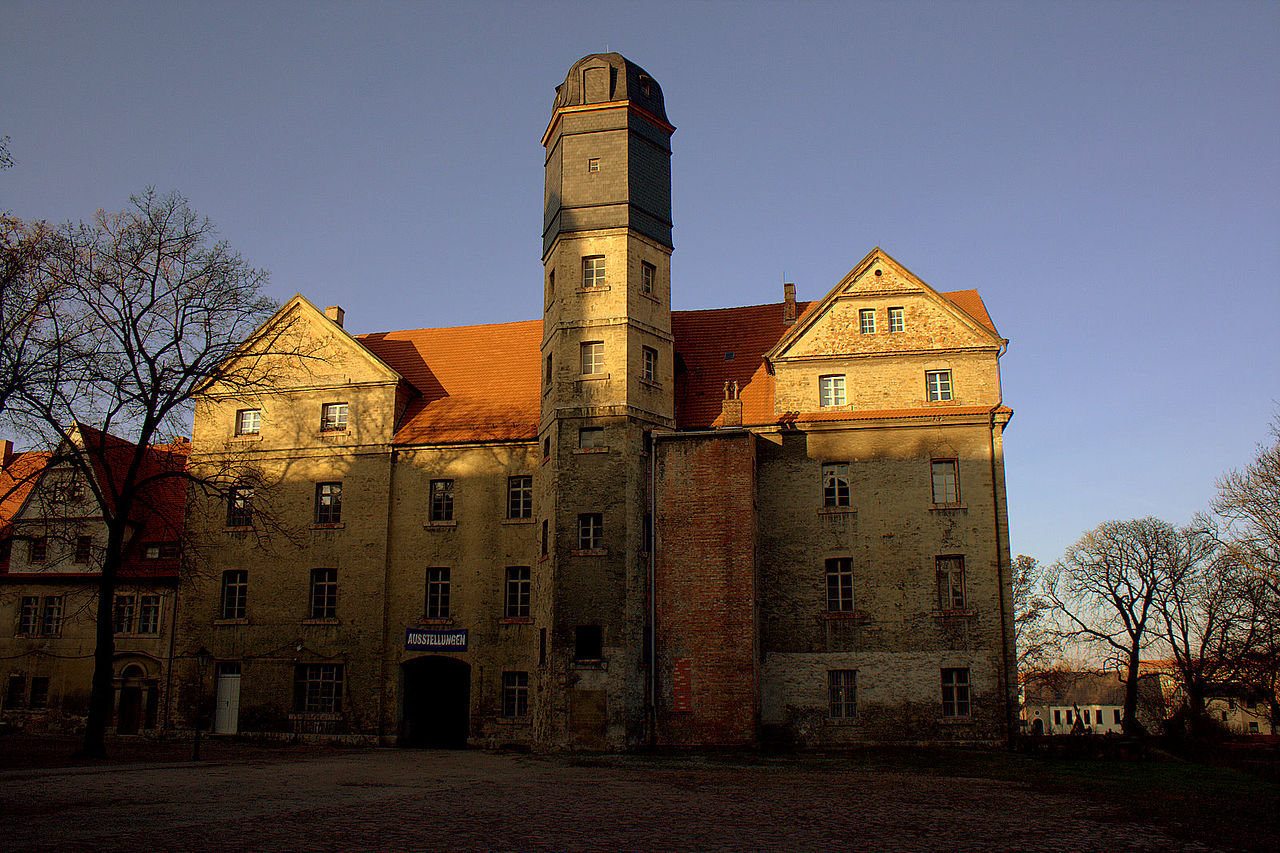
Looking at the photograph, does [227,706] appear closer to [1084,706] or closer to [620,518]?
[620,518]

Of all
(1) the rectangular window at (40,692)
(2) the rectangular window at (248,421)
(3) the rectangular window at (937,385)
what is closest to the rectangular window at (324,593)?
(2) the rectangular window at (248,421)

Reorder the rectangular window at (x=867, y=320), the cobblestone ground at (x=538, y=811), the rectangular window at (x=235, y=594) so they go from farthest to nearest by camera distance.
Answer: the rectangular window at (x=235, y=594) → the rectangular window at (x=867, y=320) → the cobblestone ground at (x=538, y=811)

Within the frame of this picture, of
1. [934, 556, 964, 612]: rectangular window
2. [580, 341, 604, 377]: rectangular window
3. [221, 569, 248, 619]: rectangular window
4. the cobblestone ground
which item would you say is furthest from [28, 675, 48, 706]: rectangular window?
[934, 556, 964, 612]: rectangular window

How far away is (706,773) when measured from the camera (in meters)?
20.5

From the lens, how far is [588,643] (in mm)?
27000

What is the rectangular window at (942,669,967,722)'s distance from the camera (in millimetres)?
26859

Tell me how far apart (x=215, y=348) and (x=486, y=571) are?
33.3 feet

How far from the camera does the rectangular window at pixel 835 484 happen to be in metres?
28.9

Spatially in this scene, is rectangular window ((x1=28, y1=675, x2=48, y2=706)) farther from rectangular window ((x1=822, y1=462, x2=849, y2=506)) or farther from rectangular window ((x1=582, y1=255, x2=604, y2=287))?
rectangular window ((x1=822, y1=462, x2=849, y2=506))

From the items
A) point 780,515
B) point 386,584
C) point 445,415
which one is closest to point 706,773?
point 780,515

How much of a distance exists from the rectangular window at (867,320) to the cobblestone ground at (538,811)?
13667 millimetres

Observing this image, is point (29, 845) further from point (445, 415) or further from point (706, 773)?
point (445, 415)

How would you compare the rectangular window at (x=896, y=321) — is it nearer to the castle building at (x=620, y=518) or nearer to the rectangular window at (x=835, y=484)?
the castle building at (x=620, y=518)

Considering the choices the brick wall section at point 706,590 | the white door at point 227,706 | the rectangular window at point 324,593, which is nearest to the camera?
the brick wall section at point 706,590
